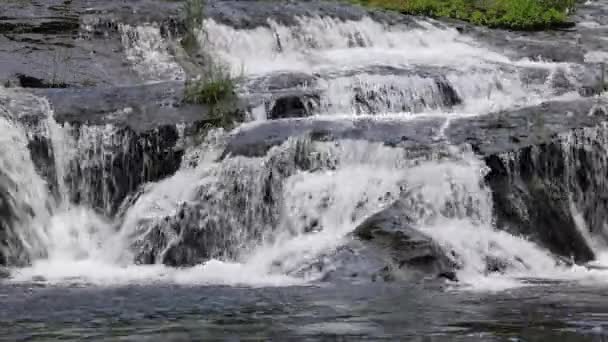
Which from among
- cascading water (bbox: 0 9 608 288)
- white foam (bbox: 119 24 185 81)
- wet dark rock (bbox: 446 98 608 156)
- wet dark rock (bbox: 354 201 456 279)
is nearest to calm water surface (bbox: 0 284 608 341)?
wet dark rock (bbox: 354 201 456 279)

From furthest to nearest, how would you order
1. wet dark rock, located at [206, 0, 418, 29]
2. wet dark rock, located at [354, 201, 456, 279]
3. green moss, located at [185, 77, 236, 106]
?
1. wet dark rock, located at [206, 0, 418, 29]
2. green moss, located at [185, 77, 236, 106]
3. wet dark rock, located at [354, 201, 456, 279]

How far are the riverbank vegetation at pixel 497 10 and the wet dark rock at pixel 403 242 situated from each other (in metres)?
13.2

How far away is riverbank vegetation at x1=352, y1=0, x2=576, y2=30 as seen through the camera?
23047mm

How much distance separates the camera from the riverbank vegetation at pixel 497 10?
75.6 ft

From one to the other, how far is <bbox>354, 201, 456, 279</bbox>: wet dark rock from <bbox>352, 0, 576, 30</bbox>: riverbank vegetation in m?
13.2

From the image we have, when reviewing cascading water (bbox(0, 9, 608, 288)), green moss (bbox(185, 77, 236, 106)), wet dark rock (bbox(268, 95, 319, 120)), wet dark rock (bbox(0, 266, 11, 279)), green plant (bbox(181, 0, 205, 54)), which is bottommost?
wet dark rock (bbox(0, 266, 11, 279))

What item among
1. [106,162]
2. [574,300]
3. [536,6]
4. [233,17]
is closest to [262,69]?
[233,17]

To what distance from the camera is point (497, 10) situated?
24.1m

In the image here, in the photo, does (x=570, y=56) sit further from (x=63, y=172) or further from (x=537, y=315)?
(x=537, y=315)

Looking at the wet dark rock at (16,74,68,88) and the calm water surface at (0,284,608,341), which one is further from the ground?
the wet dark rock at (16,74,68,88)

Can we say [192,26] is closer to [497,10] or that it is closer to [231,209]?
[231,209]

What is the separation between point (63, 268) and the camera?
10.9 m

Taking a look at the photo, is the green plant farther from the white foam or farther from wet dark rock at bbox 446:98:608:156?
wet dark rock at bbox 446:98:608:156

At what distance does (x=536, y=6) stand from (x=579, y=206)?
1241 cm
